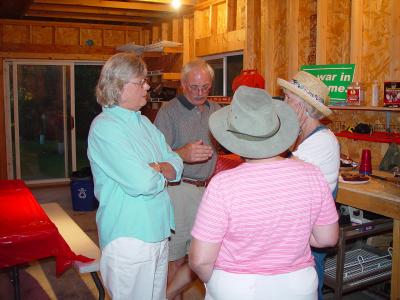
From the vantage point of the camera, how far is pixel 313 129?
229 cm

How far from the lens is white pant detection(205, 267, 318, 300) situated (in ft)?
4.93

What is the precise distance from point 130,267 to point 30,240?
93 cm

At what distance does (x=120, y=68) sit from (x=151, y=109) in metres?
5.41

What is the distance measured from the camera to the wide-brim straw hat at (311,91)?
2289mm

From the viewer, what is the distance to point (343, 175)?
3432 mm

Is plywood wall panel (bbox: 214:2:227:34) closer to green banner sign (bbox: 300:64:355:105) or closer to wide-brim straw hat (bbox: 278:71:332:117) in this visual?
green banner sign (bbox: 300:64:355:105)

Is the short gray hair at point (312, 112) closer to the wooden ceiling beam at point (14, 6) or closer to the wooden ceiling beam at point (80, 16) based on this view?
the wooden ceiling beam at point (14, 6)

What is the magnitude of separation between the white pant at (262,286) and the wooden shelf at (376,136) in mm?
2342

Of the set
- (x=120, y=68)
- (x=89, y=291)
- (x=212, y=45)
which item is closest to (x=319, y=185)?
(x=120, y=68)

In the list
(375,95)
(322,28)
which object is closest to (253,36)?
(322,28)

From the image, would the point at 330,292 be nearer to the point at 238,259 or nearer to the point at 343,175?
the point at 343,175

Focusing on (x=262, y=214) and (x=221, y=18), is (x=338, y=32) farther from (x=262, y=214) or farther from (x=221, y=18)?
(x=262, y=214)

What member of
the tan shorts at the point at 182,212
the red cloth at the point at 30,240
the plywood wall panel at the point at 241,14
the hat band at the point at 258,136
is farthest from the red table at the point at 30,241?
Answer: the plywood wall panel at the point at 241,14

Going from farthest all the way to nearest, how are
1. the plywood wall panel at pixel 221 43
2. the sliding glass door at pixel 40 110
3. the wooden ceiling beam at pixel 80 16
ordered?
1. the sliding glass door at pixel 40 110
2. the wooden ceiling beam at pixel 80 16
3. the plywood wall panel at pixel 221 43
